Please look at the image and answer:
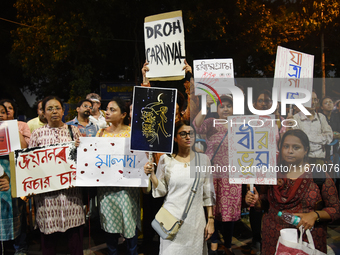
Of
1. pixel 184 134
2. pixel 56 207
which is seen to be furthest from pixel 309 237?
pixel 56 207

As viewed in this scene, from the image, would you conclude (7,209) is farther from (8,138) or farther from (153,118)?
(153,118)

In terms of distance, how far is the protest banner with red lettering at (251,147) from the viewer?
2.91 meters

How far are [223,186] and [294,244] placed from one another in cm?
140

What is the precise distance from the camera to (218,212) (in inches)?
143

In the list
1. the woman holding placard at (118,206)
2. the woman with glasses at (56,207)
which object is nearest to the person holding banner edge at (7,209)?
the woman with glasses at (56,207)

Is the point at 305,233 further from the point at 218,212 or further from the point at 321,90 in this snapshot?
the point at 321,90

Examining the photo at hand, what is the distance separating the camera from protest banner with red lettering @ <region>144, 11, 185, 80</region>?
372 cm

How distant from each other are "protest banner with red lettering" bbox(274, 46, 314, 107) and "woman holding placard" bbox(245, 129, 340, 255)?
1.26 metres

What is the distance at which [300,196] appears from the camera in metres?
2.48

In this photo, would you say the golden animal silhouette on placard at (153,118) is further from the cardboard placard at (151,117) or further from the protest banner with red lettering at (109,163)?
the protest banner with red lettering at (109,163)

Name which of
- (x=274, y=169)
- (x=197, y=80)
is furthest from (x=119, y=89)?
(x=274, y=169)

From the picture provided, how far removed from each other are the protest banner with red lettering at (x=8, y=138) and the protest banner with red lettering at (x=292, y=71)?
3059 mm

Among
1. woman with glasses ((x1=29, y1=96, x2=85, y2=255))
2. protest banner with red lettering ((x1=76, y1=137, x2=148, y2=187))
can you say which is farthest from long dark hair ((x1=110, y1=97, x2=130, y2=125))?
woman with glasses ((x1=29, y1=96, x2=85, y2=255))

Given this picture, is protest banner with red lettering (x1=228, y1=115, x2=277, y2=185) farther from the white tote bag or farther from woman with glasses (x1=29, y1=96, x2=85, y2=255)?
woman with glasses (x1=29, y1=96, x2=85, y2=255)
